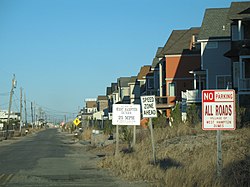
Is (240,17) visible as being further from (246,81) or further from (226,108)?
(226,108)

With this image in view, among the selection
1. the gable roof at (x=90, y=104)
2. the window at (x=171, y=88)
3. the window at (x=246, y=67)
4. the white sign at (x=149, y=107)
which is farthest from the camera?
the gable roof at (x=90, y=104)

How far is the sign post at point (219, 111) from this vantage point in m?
10.5

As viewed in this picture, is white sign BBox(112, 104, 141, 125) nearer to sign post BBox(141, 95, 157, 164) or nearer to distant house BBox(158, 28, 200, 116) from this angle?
sign post BBox(141, 95, 157, 164)

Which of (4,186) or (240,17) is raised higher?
(240,17)

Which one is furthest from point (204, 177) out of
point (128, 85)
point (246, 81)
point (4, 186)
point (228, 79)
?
point (128, 85)

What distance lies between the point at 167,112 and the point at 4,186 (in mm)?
41163

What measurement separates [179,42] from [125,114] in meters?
36.2

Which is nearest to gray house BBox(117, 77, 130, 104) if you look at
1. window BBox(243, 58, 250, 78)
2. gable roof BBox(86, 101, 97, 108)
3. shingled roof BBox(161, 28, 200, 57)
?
shingled roof BBox(161, 28, 200, 57)

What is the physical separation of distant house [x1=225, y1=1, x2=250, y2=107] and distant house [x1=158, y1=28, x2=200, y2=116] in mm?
13510

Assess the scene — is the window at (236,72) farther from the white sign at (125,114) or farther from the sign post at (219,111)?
the sign post at (219,111)

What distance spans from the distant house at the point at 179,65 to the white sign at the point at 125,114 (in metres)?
33.2

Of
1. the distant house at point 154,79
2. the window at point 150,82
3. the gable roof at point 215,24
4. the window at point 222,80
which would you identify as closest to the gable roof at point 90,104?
the window at point 150,82

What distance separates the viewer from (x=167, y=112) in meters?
54.1

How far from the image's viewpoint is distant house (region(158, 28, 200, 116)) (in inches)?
2082
